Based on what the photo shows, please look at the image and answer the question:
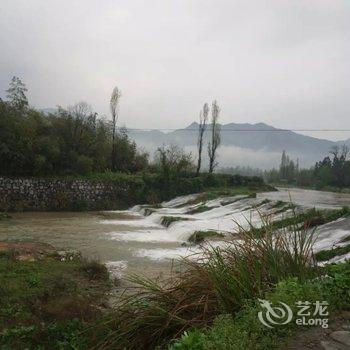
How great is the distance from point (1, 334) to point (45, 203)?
21.9 metres

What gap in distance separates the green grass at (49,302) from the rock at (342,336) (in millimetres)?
2385

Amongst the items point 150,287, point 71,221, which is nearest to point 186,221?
point 71,221

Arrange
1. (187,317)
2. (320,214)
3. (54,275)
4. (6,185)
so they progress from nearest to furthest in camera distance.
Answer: (187,317) → (54,275) → (320,214) → (6,185)

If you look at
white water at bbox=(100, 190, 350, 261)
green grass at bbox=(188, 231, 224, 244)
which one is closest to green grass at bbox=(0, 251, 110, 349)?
white water at bbox=(100, 190, 350, 261)

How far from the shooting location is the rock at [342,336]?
347cm

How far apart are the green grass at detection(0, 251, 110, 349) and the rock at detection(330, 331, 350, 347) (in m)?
2.39

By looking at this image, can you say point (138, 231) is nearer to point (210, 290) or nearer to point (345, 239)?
point (345, 239)

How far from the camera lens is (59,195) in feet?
89.7

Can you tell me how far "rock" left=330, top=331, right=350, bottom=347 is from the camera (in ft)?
11.4

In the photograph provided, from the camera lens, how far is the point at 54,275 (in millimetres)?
8852

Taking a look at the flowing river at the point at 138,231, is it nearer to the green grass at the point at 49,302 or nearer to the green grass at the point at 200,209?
the green grass at the point at 200,209

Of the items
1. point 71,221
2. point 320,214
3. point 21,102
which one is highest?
point 21,102

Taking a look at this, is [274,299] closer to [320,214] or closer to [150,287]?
[150,287]

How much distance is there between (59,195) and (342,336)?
25.2 metres
